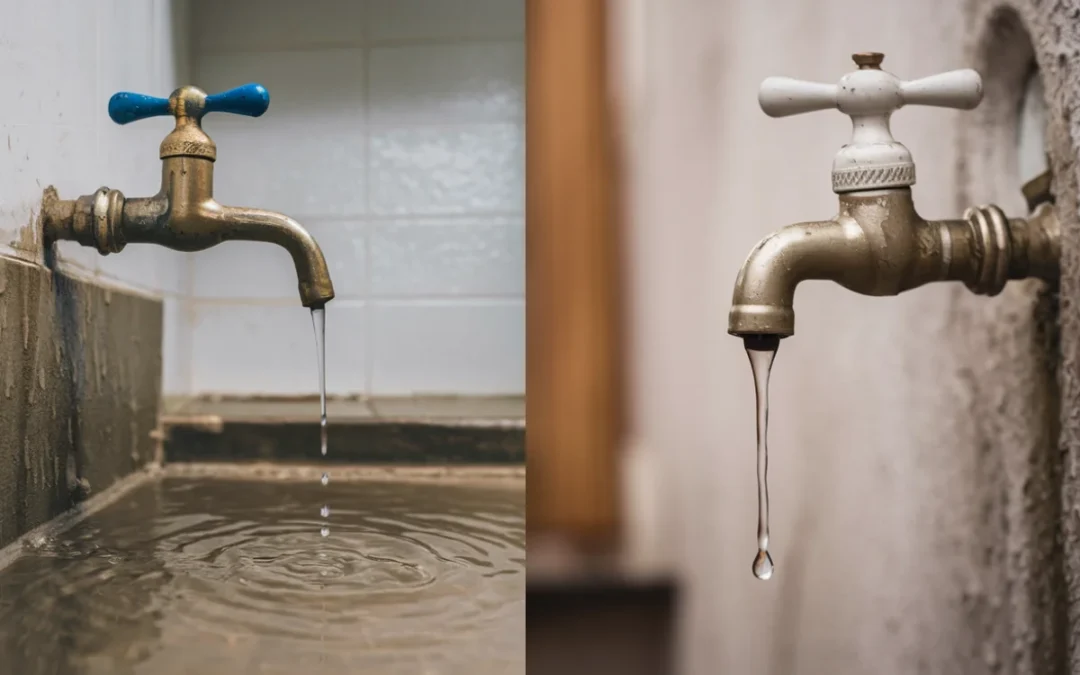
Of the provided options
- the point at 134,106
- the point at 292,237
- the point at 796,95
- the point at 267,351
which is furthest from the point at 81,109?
the point at 796,95

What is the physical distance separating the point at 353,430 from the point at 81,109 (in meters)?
0.40

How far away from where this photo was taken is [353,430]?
2.76ft

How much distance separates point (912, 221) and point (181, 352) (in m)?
0.70

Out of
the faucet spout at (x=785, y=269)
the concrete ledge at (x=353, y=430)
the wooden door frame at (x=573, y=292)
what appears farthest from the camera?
the concrete ledge at (x=353, y=430)

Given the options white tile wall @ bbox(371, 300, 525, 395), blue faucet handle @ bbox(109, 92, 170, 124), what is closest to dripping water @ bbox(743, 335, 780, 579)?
blue faucet handle @ bbox(109, 92, 170, 124)

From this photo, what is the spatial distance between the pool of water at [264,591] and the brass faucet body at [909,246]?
0.27 metres

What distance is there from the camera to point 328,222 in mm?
872

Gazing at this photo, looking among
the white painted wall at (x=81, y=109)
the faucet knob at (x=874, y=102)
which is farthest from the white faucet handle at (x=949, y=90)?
the white painted wall at (x=81, y=109)

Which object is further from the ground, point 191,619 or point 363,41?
point 363,41

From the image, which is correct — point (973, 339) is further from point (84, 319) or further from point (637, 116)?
point (84, 319)

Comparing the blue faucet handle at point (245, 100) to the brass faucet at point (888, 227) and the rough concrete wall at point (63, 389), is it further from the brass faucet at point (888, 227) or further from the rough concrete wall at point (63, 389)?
the brass faucet at point (888, 227)

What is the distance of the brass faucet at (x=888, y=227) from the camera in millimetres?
360

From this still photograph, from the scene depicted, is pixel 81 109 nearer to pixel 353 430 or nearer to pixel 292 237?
pixel 292 237

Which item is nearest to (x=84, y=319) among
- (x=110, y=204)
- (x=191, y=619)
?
(x=110, y=204)
